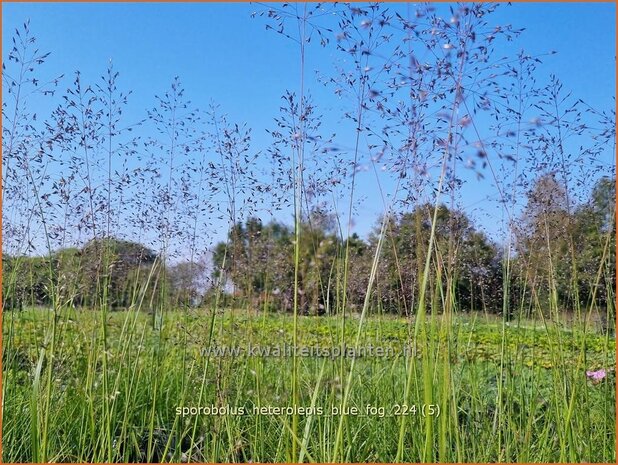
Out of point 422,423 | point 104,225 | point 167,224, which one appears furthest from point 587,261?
point 104,225

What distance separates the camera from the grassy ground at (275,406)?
1.84 m

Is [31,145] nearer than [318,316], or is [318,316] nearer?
[31,145]

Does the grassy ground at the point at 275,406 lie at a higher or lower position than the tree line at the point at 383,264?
lower

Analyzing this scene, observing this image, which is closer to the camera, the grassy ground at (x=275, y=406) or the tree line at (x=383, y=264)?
the grassy ground at (x=275, y=406)

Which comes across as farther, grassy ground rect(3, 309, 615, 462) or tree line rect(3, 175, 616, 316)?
tree line rect(3, 175, 616, 316)

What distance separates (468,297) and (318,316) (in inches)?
41.1

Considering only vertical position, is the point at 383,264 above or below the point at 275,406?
above

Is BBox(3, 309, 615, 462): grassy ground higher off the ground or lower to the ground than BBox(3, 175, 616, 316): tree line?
lower

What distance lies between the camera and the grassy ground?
6.03ft

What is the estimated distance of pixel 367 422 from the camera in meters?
2.18

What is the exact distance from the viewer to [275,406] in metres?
2.15

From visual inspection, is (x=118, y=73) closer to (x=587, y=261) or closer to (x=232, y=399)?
(x=232, y=399)

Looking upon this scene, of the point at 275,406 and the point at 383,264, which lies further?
the point at 383,264

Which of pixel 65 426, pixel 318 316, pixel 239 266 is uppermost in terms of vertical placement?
pixel 239 266
